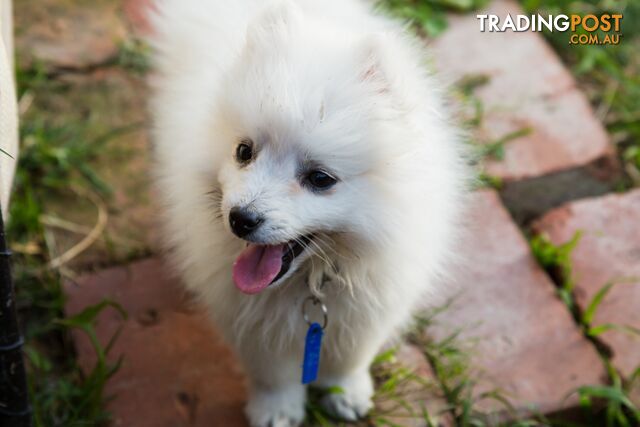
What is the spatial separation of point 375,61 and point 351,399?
42.4 inches

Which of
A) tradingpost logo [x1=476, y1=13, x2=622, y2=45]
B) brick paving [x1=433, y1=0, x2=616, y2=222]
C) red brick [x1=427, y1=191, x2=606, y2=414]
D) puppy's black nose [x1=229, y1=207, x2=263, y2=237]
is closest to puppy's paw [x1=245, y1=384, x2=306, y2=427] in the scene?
red brick [x1=427, y1=191, x2=606, y2=414]

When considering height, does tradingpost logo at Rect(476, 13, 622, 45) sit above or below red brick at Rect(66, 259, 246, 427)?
above

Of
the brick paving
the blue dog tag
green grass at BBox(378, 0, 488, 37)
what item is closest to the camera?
the blue dog tag

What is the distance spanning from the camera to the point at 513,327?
2.64 metres

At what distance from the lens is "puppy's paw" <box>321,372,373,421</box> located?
2.40 meters

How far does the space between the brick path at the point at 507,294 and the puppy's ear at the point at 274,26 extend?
0.94 m

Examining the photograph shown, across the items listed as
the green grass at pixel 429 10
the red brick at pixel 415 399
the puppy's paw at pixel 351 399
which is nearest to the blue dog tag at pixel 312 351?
the puppy's paw at pixel 351 399

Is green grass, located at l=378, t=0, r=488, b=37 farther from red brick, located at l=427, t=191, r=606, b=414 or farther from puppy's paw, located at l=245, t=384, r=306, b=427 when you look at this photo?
puppy's paw, located at l=245, t=384, r=306, b=427

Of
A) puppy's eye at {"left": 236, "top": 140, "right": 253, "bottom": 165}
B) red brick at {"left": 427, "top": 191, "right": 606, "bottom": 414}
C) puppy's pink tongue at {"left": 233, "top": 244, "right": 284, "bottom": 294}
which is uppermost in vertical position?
puppy's eye at {"left": 236, "top": 140, "right": 253, "bottom": 165}

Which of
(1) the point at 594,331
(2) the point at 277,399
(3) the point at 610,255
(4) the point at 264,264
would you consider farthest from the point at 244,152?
(3) the point at 610,255

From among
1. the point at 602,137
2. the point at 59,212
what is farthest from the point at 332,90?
the point at 602,137

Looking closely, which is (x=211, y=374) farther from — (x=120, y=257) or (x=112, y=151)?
(x=112, y=151)

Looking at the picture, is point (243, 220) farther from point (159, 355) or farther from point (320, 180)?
point (159, 355)

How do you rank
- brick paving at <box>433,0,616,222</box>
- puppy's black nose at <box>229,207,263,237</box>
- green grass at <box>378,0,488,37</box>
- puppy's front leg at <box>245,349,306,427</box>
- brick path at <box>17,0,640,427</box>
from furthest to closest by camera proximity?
green grass at <box>378,0,488,37</box> < brick paving at <box>433,0,616,222</box> < brick path at <box>17,0,640,427</box> < puppy's front leg at <box>245,349,306,427</box> < puppy's black nose at <box>229,207,263,237</box>
